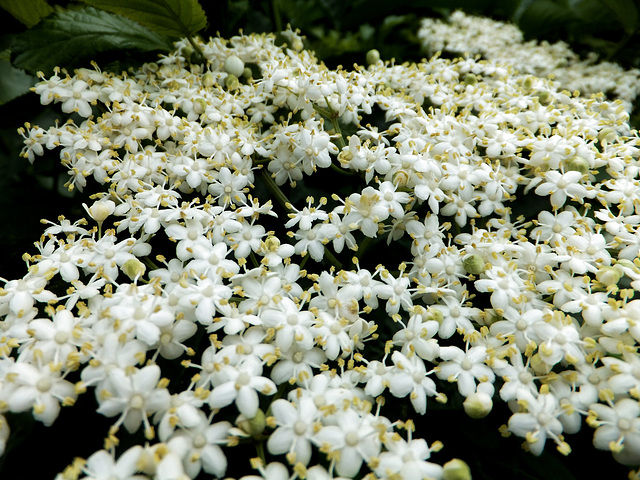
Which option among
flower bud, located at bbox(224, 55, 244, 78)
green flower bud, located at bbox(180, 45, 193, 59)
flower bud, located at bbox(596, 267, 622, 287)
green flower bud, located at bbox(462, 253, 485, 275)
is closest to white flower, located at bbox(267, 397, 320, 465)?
green flower bud, located at bbox(462, 253, 485, 275)

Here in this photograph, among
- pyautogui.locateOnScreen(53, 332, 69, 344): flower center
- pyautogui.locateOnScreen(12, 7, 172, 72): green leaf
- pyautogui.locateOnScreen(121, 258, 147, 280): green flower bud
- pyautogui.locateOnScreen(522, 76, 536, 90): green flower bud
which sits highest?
pyautogui.locateOnScreen(12, 7, 172, 72): green leaf

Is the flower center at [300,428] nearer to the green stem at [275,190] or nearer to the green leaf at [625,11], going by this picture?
the green stem at [275,190]

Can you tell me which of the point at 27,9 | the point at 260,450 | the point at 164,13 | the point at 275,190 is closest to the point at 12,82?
the point at 27,9

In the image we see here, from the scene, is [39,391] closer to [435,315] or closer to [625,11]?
[435,315]

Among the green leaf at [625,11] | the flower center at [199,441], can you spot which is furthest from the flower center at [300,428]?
the green leaf at [625,11]

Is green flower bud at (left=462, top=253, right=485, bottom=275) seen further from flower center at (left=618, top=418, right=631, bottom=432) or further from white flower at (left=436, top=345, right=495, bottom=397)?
flower center at (left=618, top=418, right=631, bottom=432)

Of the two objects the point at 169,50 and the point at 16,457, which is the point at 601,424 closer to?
the point at 16,457
